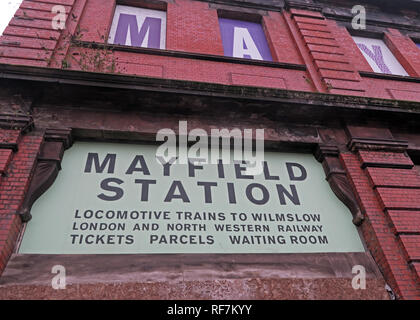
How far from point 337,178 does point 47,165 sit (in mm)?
4512

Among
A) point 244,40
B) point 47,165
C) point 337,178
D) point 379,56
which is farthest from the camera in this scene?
point 379,56

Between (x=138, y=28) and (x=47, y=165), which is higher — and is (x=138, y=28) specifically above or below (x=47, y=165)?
above

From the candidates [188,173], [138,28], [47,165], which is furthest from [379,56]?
[47,165]

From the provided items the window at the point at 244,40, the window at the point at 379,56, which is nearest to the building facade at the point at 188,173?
the window at the point at 244,40

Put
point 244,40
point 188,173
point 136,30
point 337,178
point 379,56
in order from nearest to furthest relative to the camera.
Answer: point 188,173 < point 337,178 < point 136,30 < point 244,40 < point 379,56

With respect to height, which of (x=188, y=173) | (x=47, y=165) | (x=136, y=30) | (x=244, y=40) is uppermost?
(x=244, y=40)

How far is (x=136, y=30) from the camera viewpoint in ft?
23.6

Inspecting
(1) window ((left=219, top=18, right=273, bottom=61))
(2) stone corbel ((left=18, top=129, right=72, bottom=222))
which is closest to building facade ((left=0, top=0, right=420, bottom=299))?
(2) stone corbel ((left=18, top=129, right=72, bottom=222))

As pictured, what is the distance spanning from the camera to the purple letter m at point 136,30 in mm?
6906

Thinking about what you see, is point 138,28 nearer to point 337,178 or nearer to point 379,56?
point 337,178

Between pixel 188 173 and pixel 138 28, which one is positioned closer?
pixel 188 173

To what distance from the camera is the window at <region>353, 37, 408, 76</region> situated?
7.96 m

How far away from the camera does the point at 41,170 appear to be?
14.2 ft

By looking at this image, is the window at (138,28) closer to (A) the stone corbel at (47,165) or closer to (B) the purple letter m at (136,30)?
(B) the purple letter m at (136,30)
